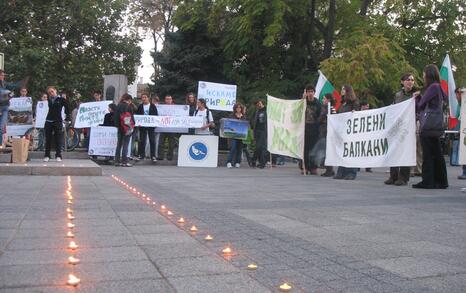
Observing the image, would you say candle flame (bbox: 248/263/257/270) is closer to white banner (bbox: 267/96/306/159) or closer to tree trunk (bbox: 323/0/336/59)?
white banner (bbox: 267/96/306/159)

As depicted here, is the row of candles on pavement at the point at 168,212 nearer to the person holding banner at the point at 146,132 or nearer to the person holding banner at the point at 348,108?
the person holding banner at the point at 348,108

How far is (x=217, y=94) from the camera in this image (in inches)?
719

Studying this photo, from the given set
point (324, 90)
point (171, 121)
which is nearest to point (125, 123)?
point (171, 121)

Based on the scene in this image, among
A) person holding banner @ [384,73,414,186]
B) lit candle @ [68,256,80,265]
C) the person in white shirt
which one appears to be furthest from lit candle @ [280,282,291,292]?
the person in white shirt

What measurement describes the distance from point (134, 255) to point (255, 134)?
39.1 ft

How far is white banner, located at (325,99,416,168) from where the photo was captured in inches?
378

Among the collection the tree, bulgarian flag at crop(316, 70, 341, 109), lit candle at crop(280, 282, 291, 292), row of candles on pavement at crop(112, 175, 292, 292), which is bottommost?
lit candle at crop(280, 282, 291, 292)

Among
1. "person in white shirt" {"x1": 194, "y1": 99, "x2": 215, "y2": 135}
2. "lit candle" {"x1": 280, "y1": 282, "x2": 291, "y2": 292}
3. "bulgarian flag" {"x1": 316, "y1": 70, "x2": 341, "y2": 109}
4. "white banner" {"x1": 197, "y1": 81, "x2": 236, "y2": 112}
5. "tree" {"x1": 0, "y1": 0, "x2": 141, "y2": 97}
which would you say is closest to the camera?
"lit candle" {"x1": 280, "y1": 282, "x2": 291, "y2": 292}

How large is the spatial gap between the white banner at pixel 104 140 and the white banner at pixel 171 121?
903 millimetres

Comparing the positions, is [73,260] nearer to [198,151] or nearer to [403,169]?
[403,169]

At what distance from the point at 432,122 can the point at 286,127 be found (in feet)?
16.1

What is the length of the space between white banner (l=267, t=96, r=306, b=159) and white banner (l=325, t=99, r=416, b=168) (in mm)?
1165

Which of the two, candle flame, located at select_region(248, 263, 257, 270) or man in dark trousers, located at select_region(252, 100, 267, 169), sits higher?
man in dark trousers, located at select_region(252, 100, 267, 169)

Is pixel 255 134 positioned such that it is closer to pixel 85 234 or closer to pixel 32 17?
pixel 85 234
